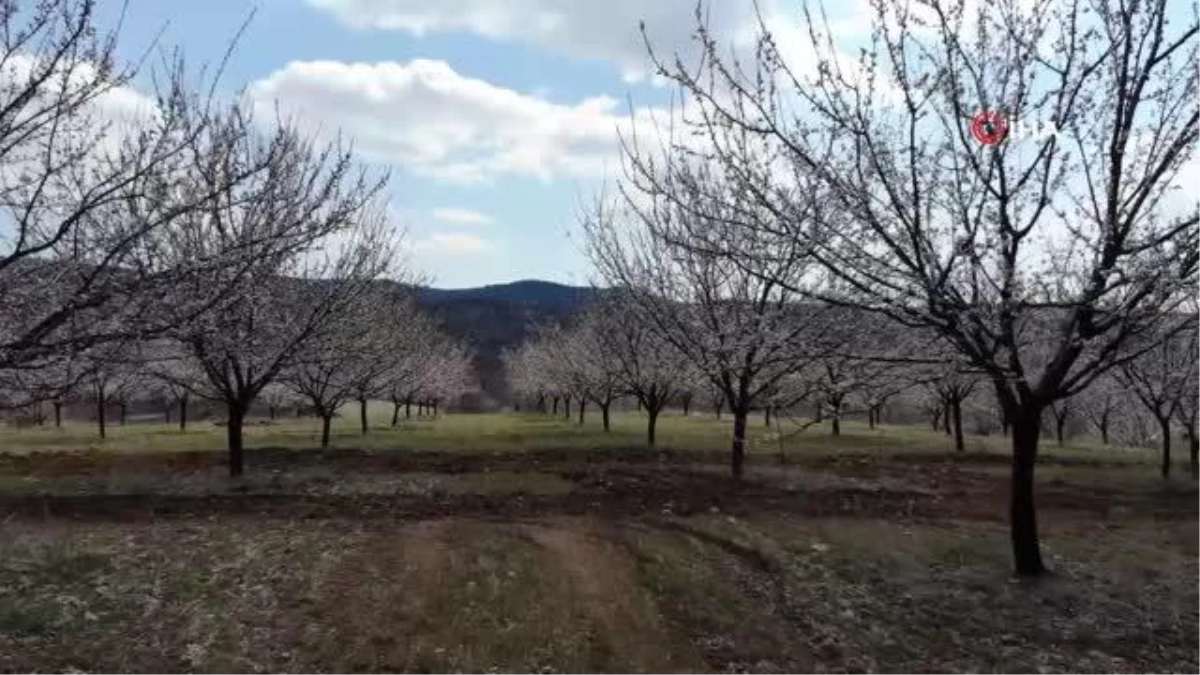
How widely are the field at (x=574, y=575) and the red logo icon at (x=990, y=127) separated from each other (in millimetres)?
4837

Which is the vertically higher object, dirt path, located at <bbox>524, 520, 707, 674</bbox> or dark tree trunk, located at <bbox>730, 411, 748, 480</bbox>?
dark tree trunk, located at <bbox>730, 411, 748, 480</bbox>

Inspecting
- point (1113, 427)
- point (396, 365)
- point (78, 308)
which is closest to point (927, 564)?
point (78, 308)

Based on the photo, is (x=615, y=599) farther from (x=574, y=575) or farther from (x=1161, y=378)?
(x=1161, y=378)

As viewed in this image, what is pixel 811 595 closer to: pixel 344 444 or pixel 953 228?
pixel 953 228

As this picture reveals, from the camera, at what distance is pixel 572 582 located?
1145 cm

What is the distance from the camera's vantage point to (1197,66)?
358 inches

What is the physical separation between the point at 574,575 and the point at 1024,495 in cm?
524

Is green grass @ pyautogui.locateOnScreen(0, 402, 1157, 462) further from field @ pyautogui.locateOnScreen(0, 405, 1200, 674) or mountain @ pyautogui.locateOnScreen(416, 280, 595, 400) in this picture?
mountain @ pyautogui.locateOnScreen(416, 280, 595, 400)

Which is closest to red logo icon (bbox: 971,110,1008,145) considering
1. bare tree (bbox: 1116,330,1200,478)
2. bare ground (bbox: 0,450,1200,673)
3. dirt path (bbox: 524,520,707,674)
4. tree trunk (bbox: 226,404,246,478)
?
bare ground (bbox: 0,450,1200,673)

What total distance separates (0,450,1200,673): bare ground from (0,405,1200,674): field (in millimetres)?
39

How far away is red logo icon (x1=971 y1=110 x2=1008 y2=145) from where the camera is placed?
9.55 m

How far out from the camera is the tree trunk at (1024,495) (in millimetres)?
10914

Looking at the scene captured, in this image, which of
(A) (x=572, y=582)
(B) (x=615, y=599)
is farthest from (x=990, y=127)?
(A) (x=572, y=582)

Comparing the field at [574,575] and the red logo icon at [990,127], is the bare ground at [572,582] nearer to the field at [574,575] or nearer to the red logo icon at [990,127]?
the field at [574,575]
